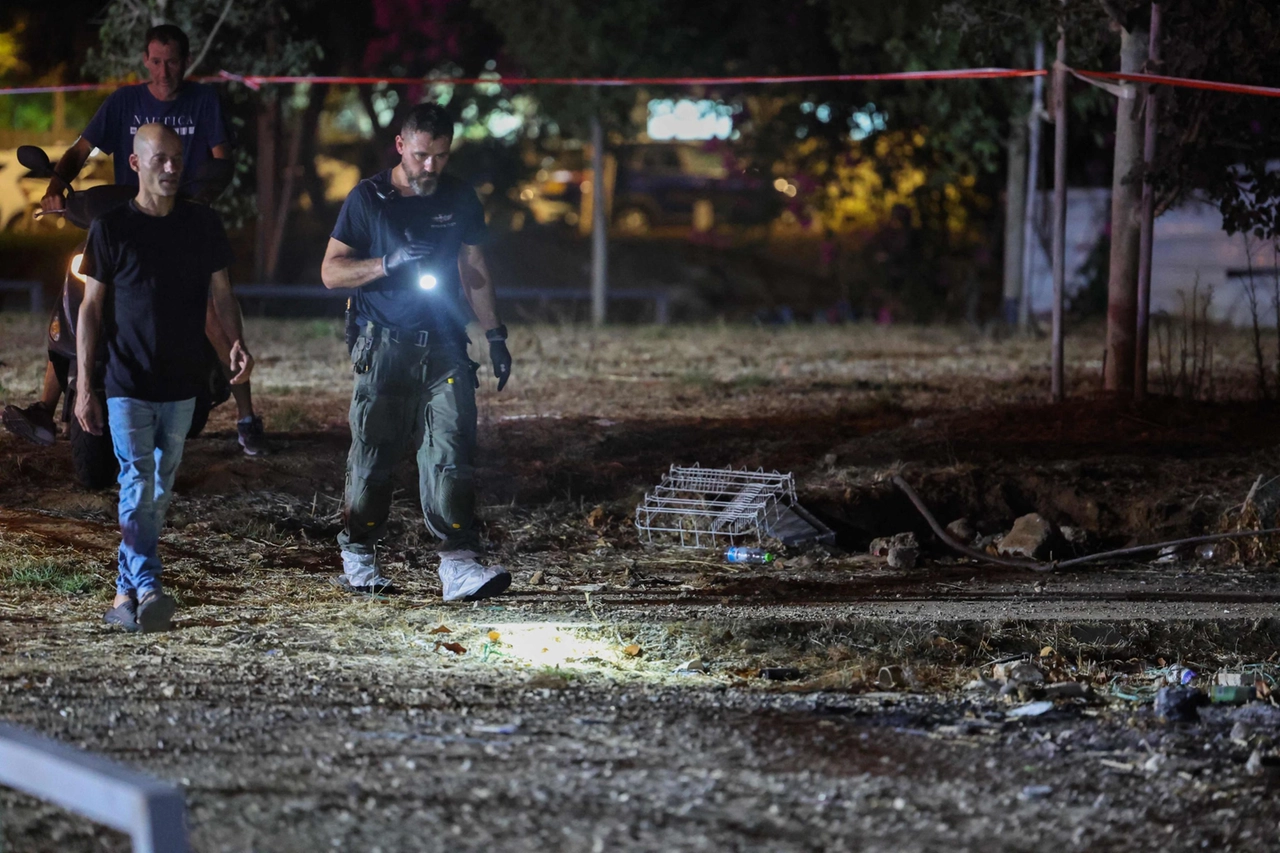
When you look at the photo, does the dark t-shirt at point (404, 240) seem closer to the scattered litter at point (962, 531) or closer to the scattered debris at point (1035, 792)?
the scattered debris at point (1035, 792)

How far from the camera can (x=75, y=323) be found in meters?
7.27

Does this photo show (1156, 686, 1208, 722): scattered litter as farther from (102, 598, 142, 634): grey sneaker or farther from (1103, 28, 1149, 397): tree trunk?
(1103, 28, 1149, 397): tree trunk

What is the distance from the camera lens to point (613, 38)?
58.7 ft

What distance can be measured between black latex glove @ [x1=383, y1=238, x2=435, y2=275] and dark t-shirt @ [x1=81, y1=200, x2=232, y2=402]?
2.17ft

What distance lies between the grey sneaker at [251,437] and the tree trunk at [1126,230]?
548 cm

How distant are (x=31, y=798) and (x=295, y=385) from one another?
325 inches

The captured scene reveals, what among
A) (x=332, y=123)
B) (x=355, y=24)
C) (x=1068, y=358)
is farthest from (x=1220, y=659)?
(x=332, y=123)

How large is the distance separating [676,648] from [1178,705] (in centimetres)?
169

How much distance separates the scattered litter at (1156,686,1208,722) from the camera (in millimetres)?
4809

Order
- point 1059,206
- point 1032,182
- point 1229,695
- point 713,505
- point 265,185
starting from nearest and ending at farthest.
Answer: point 1229,695 < point 713,505 < point 1059,206 < point 1032,182 < point 265,185

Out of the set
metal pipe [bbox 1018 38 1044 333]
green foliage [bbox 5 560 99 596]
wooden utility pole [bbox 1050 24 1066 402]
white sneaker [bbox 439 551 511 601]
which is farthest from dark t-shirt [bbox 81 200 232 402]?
metal pipe [bbox 1018 38 1044 333]

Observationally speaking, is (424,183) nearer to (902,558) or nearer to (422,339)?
(422,339)

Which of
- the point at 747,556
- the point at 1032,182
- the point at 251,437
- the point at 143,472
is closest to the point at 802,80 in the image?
the point at 747,556

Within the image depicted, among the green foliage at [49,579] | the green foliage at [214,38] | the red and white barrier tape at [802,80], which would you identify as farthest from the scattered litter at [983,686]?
the green foliage at [214,38]
